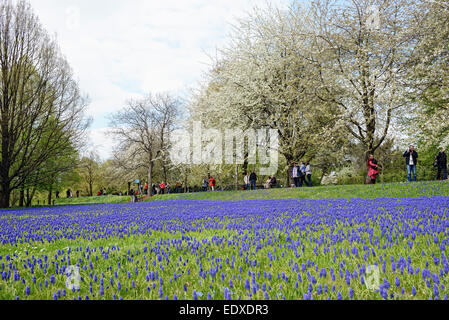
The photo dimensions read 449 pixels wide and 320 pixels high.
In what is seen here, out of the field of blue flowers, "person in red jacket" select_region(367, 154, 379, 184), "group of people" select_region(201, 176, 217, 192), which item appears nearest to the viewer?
the field of blue flowers

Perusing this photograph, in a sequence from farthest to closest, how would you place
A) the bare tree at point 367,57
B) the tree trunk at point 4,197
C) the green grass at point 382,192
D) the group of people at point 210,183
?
1. the group of people at point 210,183
2. the tree trunk at point 4,197
3. the bare tree at point 367,57
4. the green grass at point 382,192

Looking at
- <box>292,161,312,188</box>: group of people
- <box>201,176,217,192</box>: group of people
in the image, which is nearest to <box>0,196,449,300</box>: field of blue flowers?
<box>292,161,312,188</box>: group of people

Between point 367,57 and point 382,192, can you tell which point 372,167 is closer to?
point 382,192

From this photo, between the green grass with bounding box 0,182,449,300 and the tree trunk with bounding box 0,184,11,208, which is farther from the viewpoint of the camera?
the tree trunk with bounding box 0,184,11,208

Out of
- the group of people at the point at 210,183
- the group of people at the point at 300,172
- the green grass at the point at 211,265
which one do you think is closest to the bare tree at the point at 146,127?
the group of people at the point at 210,183

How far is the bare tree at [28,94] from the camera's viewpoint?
22.9 metres

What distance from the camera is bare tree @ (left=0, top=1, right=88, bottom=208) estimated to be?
2294 centimetres

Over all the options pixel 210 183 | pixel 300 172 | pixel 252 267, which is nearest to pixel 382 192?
pixel 300 172

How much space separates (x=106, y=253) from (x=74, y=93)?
78.7ft

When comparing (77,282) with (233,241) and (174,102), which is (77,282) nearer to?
(233,241)

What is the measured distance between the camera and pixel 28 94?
78.6 ft

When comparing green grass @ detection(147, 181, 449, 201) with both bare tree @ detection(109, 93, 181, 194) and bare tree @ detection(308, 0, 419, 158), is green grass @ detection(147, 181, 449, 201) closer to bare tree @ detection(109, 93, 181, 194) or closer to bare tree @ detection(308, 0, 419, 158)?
bare tree @ detection(308, 0, 419, 158)

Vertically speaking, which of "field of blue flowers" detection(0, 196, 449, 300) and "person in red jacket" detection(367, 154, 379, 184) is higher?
"person in red jacket" detection(367, 154, 379, 184)

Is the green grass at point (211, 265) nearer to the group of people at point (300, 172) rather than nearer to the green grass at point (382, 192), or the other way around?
the green grass at point (382, 192)
